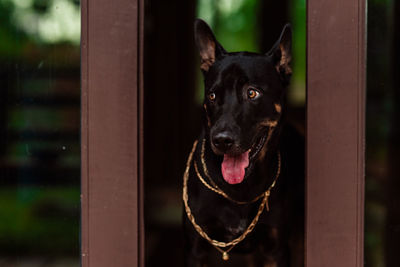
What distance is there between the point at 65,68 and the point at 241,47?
3418mm

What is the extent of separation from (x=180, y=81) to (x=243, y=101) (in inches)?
122

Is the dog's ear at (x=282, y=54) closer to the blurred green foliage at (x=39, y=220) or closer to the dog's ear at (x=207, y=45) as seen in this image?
the dog's ear at (x=207, y=45)

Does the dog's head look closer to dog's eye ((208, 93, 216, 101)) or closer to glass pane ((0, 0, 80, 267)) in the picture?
dog's eye ((208, 93, 216, 101))

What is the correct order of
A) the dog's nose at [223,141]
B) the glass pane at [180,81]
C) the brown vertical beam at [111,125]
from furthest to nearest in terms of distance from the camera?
the glass pane at [180,81], the brown vertical beam at [111,125], the dog's nose at [223,141]

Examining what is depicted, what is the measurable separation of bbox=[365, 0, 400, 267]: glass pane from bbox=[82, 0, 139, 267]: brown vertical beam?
111 centimetres

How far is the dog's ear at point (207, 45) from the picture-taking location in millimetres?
2404

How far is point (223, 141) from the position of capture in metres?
2.11

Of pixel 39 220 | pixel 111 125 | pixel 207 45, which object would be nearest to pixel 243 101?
pixel 207 45

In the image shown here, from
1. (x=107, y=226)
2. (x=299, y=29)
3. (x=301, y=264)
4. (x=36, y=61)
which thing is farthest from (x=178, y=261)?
(x=299, y=29)

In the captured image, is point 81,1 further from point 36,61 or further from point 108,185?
point 108,185

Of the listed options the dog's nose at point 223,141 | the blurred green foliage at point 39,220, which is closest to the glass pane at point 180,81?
the blurred green foliage at point 39,220

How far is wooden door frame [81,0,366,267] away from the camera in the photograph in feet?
7.43

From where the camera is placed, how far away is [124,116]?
233 cm

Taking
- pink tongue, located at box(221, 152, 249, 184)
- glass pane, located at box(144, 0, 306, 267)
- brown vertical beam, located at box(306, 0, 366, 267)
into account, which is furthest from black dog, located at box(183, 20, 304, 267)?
glass pane, located at box(144, 0, 306, 267)
